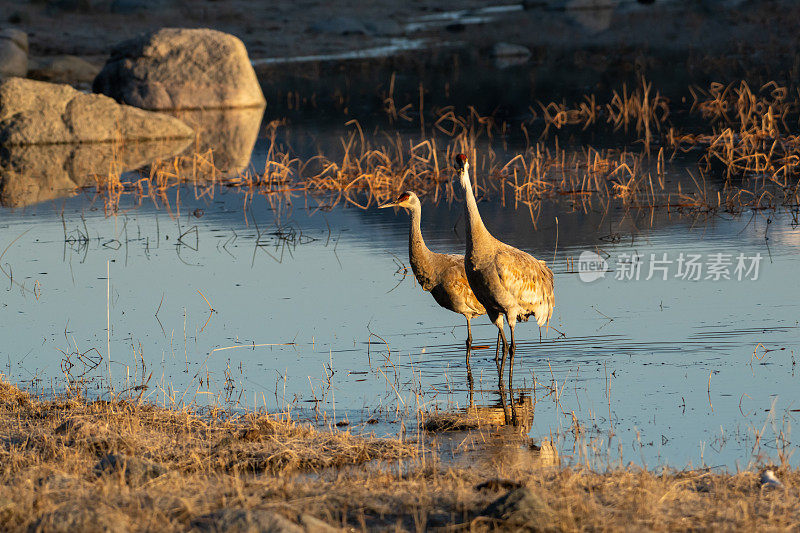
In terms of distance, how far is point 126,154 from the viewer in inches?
836

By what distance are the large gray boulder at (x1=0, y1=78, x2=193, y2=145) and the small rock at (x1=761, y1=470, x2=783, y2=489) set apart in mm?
18216

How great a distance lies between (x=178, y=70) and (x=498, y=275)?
19974mm

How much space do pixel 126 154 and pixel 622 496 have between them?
55.6 ft

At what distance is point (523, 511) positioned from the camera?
514 centimetres

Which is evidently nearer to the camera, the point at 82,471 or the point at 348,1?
the point at 82,471

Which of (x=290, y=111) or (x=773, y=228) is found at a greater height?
(x=773, y=228)

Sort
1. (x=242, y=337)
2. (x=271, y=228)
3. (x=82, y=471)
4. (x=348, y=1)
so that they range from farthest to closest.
Answer: (x=348, y=1)
(x=271, y=228)
(x=242, y=337)
(x=82, y=471)

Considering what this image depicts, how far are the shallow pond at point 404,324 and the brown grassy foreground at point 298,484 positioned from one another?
0.60 metres

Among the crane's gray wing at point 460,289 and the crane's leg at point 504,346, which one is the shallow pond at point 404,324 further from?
the crane's gray wing at point 460,289

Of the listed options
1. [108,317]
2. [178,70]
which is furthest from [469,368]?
[178,70]

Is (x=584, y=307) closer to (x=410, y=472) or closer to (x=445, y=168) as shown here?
(x=410, y=472)

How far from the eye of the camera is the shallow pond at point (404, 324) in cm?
774

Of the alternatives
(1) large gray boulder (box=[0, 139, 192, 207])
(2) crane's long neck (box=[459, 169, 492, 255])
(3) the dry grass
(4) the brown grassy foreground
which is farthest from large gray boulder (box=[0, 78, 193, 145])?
(4) the brown grassy foreground

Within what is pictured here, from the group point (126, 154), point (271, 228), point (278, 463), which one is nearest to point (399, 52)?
point (126, 154)
